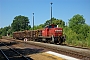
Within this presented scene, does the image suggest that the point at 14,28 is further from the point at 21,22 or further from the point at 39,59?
the point at 39,59

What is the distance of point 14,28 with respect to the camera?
458 ft

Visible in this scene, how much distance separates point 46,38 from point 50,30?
249 centimetres

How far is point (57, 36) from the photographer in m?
31.8

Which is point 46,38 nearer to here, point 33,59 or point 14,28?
point 33,59

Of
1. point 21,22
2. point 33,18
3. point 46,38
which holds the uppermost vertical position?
point 21,22

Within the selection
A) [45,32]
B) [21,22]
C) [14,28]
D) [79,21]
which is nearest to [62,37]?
[45,32]

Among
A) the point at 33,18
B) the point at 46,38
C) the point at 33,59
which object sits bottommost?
the point at 33,59

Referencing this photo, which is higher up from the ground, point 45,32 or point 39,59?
point 45,32

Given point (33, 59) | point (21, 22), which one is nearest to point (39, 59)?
point (33, 59)

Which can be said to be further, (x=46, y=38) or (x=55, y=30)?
(x=46, y=38)

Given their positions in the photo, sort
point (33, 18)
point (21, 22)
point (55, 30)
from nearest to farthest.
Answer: point (55, 30)
point (33, 18)
point (21, 22)

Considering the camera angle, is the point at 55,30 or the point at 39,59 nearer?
the point at 39,59

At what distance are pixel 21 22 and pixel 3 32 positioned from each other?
57.2ft

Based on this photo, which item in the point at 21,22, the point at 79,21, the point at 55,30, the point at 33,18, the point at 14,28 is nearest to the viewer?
the point at 55,30
